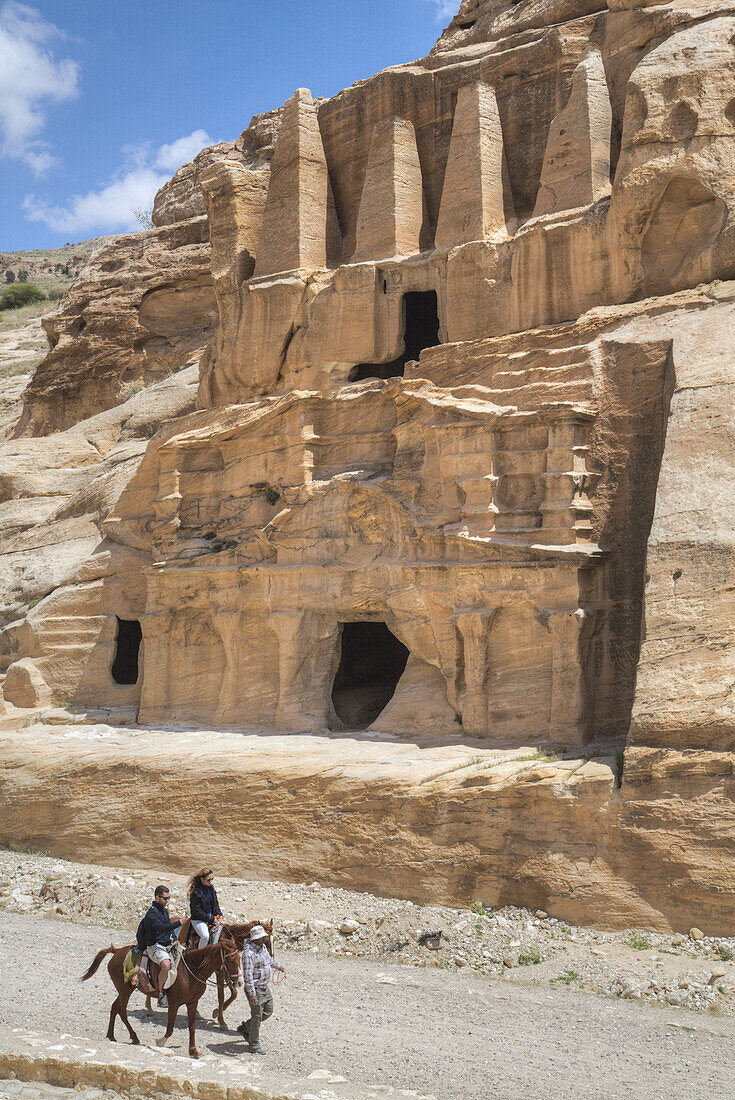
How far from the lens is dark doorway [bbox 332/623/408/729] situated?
20844mm

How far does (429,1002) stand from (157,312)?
82.0 ft

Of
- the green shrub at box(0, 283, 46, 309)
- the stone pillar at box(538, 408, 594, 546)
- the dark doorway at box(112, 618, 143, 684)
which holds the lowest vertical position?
the dark doorway at box(112, 618, 143, 684)

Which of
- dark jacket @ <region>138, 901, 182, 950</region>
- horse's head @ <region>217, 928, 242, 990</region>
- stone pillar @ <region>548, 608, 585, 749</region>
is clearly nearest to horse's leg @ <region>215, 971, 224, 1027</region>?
horse's head @ <region>217, 928, 242, 990</region>

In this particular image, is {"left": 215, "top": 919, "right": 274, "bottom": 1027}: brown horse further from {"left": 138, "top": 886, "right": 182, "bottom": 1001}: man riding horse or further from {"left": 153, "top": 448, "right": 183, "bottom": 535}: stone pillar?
{"left": 153, "top": 448, "right": 183, "bottom": 535}: stone pillar

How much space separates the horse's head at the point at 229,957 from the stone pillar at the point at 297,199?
15.0m

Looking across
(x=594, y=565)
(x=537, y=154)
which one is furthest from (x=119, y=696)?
(x=537, y=154)

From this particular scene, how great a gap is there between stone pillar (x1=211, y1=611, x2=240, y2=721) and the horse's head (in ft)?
28.8

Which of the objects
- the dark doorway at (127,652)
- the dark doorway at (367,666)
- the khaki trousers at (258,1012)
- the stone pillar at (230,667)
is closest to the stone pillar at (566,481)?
Answer: the stone pillar at (230,667)

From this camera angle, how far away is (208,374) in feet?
77.0

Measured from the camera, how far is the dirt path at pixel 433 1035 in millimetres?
9430

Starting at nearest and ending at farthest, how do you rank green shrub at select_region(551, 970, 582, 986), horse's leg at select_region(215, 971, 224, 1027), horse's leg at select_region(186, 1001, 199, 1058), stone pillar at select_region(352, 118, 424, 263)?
horse's leg at select_region(186, 1001, 199, 1058) < horse's leg at select_region(215, 971, 224, 1027) < green shrub at select_region(551, 970, 582, 986) < stone pillar at select_region(352, 118, 424, 263)

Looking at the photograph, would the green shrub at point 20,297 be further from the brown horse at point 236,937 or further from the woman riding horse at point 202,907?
the brown horse at point 236,937

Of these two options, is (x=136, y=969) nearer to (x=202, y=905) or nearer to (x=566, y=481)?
(x=202, y=905)

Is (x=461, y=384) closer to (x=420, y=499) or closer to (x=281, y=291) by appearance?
(x=420, y=499)
